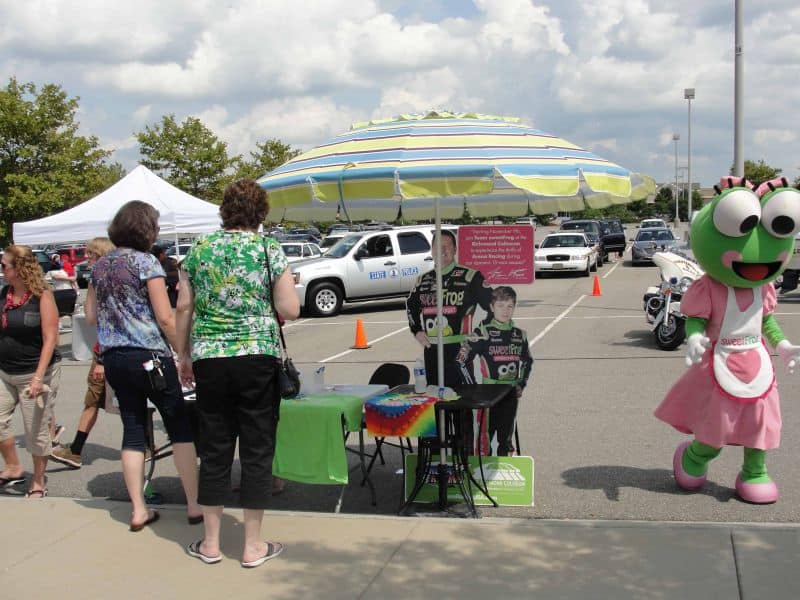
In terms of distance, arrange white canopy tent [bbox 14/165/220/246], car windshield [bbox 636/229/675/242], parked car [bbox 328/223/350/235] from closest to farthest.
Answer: white canopy tent [bbox 14/165/220/246], car windshield [bbox 636/229/675/242], parked car [bbox 328/223/350/235]

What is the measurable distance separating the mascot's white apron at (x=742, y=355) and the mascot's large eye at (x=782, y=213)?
0.43m

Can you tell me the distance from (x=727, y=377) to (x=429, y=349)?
2044 millimetres

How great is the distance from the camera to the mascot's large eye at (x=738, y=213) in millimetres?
5062

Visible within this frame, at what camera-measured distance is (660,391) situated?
29.8ft

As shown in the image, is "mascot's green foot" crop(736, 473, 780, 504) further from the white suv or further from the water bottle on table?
the white suv

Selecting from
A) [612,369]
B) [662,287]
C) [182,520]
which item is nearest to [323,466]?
[182,520]

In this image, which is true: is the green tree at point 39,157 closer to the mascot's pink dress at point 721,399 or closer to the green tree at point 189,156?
the green tree at point 189,156

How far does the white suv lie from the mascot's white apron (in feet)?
43.7

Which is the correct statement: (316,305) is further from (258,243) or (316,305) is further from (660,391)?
(258,243)

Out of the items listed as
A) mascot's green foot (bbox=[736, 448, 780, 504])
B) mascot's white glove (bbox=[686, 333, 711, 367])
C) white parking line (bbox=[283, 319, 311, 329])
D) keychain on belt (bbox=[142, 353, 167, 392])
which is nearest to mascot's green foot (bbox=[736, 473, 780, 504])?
A: mascot's green foot (bbox=[736, 448, 780, 504])

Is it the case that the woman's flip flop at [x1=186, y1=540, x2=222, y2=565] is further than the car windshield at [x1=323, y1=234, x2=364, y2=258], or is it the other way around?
the car windshield at [x1=323, y1=234, x2=364, y2=258]

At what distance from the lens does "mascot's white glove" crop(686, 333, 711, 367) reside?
5.02m

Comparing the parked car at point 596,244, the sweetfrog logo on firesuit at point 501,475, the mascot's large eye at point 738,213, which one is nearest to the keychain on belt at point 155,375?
the sweetfrog logo on firesuit at point 501,475

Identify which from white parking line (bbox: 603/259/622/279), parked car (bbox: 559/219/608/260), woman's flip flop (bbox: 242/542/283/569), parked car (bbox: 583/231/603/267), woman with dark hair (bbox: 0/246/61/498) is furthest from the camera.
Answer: parked car (bbox: 559/219/608/260)
